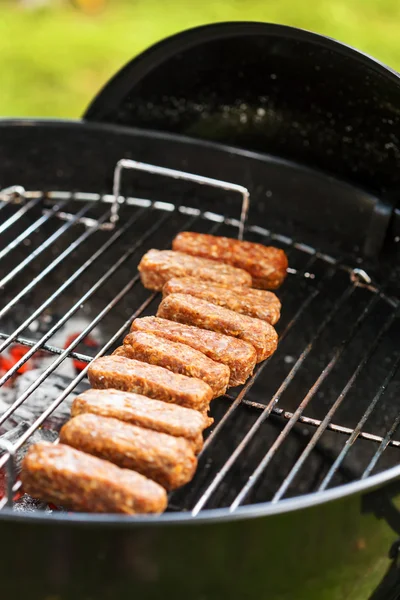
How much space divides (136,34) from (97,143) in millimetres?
3759

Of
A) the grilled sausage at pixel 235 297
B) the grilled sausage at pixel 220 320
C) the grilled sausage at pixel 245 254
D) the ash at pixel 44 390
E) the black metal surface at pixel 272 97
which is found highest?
the black metal surface at pixel 272 97

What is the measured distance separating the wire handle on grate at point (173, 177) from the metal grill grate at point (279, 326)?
7 centimetres

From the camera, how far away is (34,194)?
11.4 ft

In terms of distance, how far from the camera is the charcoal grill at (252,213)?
9.54 ft

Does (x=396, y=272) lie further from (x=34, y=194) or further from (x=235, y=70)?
(x=34, y=194)

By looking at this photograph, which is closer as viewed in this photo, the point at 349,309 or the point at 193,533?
the point at 193,533

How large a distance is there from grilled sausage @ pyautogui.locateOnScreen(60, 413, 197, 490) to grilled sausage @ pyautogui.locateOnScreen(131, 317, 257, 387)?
41 centimetres

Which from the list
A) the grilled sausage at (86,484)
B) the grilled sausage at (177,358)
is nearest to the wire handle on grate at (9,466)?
the grilled sausage at (86,484)

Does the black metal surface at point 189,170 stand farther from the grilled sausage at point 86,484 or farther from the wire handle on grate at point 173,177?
the grilled sausage at point 86,484

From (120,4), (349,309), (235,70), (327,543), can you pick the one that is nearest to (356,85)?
(235,70)

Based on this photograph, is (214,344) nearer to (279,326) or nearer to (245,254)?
(245,254)

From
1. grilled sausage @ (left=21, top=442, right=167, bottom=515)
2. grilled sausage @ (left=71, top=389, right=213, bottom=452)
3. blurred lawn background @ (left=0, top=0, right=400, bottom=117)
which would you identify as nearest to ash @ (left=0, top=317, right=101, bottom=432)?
grilled sausage @ (left=71, top=389, right=213, bottom=452)

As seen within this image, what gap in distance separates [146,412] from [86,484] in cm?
30

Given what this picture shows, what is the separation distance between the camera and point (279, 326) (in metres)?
3.30
